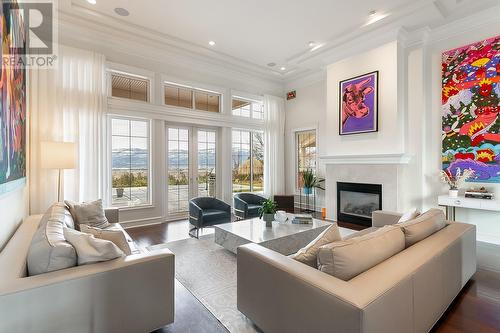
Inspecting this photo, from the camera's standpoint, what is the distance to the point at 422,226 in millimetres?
2061

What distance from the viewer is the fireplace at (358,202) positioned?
494 cm

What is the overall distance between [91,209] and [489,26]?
6.60m

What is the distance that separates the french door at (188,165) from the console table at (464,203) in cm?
466

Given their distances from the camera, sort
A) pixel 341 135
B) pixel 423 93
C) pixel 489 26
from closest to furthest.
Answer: pixel 489 26 → pixel 423 93 → pixel 341 135

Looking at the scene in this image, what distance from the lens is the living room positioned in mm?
1500

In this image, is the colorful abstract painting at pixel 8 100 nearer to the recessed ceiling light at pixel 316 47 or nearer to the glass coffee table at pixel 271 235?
the glass coffee table at pixel 271 235

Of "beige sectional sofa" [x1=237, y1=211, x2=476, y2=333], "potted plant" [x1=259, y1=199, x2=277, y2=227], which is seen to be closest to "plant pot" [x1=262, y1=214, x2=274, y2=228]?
"potted plant" [x1=259, y1=199, x2=277, y2=227]

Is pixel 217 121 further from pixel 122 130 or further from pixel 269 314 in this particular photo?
pixel 269 314

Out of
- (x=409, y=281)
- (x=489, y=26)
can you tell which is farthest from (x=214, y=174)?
(x=489, y=26)

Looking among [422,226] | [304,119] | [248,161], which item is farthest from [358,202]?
[422,226]

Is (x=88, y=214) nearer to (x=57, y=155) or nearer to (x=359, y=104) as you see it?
(x=57, y=155)

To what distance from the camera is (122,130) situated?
4957 millimetres

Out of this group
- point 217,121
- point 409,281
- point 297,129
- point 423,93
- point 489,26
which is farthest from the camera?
point 297,129

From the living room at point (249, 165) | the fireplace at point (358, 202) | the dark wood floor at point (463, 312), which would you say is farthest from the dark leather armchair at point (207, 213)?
the fireplace at point (358, 202)
